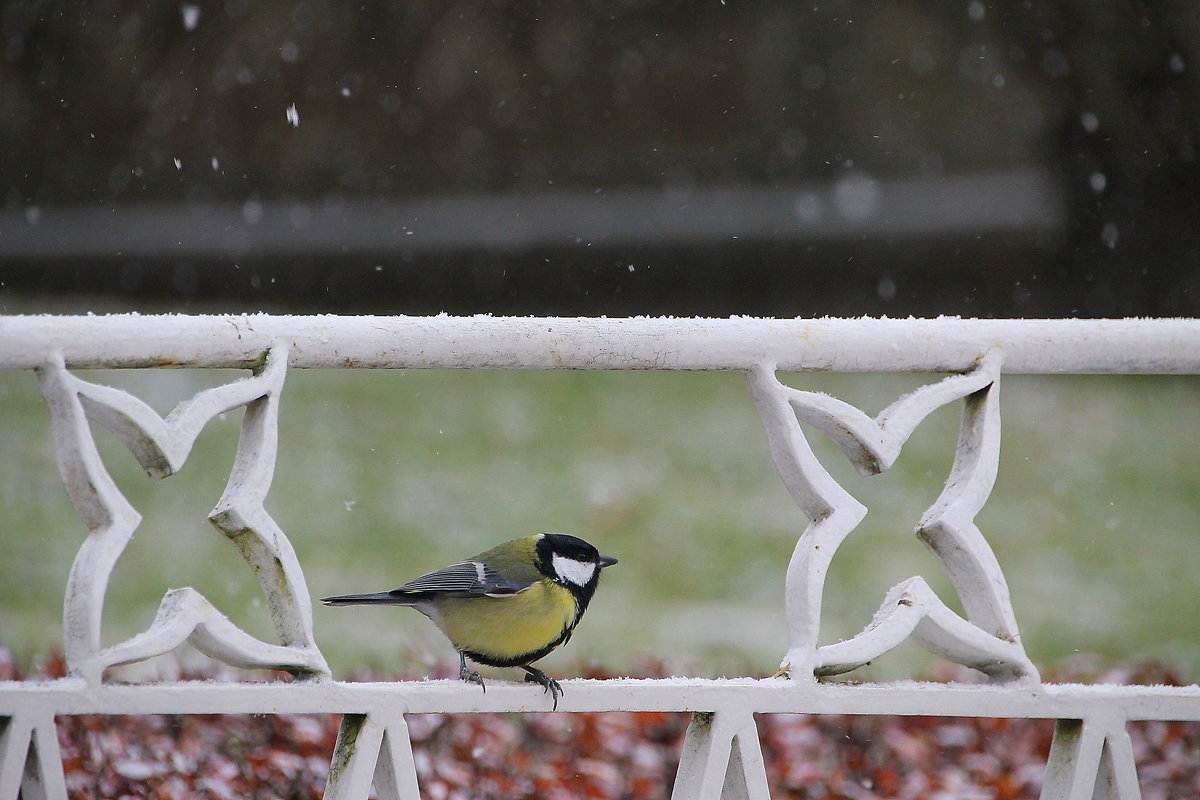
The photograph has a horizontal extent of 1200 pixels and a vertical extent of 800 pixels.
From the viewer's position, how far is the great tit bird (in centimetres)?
192

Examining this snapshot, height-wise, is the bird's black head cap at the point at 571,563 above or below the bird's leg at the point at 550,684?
above

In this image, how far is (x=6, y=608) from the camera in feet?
13.7

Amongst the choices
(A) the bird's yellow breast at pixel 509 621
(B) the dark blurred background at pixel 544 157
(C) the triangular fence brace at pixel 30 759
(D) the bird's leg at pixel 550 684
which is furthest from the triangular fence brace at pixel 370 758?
(B) the dark blurred background at pixel 544 157

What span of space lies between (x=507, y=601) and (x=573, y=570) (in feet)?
0.44

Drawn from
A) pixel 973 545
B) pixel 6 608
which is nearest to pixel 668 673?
pixel 973 545

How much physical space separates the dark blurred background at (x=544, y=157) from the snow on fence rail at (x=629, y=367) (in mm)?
5543

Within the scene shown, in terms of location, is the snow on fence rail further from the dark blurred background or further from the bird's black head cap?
the dark blurred background

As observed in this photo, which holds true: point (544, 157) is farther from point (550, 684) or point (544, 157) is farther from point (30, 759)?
point (30, 759)

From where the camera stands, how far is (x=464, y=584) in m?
1.90

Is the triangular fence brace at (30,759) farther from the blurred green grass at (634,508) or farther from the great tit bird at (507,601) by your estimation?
the blurred green grass at (634,508)

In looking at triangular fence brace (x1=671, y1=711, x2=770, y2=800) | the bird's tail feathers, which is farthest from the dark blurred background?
triangular fence brace (x1=671, y1=711, x2=770, y2=800)

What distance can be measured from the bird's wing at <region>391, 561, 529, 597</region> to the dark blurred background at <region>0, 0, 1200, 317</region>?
524 cm

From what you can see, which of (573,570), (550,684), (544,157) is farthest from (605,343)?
(544,157)

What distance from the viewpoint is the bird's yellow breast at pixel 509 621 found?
6.31 ft
